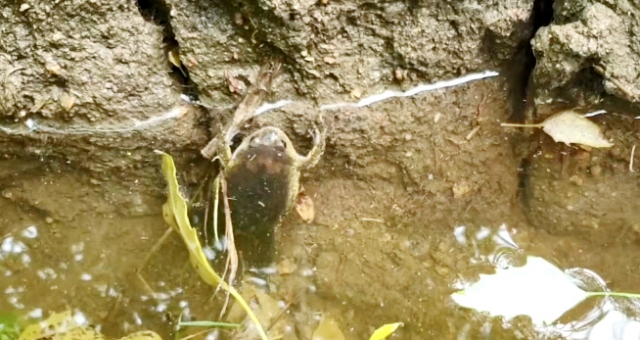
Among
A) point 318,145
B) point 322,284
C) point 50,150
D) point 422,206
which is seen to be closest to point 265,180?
point 318,145

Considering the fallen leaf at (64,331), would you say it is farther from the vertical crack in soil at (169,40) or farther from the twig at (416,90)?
the twig at (416,90)

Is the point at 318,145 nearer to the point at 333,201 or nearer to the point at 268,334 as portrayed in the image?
the point at 333,201

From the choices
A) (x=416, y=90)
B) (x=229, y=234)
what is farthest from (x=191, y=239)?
(x=416, y=90)

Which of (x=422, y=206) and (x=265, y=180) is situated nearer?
(x=265, y=180)

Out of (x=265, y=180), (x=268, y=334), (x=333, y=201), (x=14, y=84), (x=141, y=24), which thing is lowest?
(x=268, y=334)

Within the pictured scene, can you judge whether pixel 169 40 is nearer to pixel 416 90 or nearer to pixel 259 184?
pixel 259 184

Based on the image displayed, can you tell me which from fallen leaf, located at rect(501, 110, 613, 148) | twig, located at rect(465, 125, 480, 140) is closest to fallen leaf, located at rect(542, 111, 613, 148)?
fallen leaf, located at rect(501, 110, 613, 148)
